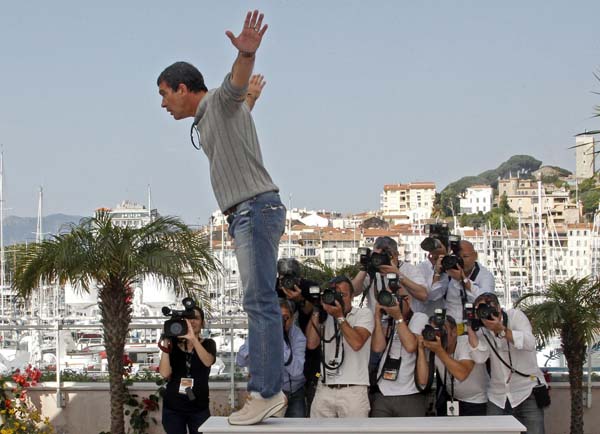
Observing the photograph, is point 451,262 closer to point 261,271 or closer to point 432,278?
point 432,278

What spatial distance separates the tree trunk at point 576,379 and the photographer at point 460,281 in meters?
1.54

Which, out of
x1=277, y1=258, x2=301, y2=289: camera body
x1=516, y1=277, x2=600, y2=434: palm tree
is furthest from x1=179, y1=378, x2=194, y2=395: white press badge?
x1=516, y1=277, x2=600, y2=434: palm tree

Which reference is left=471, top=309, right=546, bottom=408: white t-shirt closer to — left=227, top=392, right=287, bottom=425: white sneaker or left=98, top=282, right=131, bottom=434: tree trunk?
left=227, top=392, right=287, bottom=425: white sneaker

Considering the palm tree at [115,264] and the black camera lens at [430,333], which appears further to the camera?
the palm tree at [115,264]

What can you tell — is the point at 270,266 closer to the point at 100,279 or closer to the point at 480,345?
the point at 480,345

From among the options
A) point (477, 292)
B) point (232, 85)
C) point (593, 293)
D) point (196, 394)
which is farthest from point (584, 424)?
point (232, 85)

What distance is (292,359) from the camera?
751cm

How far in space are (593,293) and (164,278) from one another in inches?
152

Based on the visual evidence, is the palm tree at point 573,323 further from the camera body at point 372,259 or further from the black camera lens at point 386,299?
the black camera lens at point 386,299

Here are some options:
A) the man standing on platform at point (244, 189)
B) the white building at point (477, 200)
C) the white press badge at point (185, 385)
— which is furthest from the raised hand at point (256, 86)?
the white building at point (477, 200)

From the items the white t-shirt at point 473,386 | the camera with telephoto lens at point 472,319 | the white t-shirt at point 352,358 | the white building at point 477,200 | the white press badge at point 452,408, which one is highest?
the white building at point 477,200

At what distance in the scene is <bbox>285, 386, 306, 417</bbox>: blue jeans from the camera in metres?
7.54

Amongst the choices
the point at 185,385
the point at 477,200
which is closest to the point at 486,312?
the point at 185,385

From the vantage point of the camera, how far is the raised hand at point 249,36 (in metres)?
4.70
